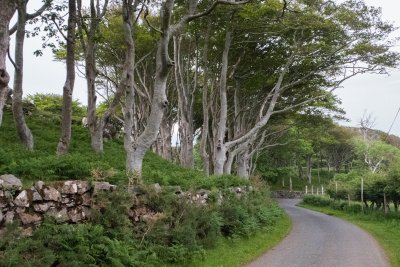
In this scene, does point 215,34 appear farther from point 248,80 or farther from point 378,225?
point 378,225

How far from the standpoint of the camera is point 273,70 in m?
24.6

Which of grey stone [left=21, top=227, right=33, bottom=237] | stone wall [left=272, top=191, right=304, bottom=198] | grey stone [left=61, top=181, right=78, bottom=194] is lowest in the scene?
stone wall [left=272, top=191, right=304, bottom=198]

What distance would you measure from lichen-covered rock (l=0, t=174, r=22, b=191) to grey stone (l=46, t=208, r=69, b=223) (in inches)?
28.5

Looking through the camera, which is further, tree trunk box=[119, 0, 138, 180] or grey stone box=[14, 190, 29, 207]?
tree trunk box=[119, 0, 138, 180]

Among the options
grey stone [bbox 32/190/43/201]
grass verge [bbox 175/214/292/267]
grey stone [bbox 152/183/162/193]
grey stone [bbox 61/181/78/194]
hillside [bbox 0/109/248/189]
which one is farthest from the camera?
grass verge [bbox 175/214/292/267]

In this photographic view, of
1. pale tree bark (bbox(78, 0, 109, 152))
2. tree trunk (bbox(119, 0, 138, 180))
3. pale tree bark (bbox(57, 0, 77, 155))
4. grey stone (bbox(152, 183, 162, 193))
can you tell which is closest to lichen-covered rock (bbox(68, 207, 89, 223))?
grey stone (bbox(152, 183, 162, 193))

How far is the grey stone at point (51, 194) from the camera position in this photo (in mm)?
7367

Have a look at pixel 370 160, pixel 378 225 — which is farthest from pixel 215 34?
pixel 370 160

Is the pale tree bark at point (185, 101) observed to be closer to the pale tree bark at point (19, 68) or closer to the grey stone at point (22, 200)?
the pale tree bark at point (19, 68)

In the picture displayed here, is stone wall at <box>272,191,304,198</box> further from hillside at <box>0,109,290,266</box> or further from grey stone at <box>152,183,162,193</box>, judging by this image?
grey stone at <box>152,183,162,193</box>

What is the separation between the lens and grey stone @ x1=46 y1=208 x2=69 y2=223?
7.34 metres

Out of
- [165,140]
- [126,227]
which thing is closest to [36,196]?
[126,227]

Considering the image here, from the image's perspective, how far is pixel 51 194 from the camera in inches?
293

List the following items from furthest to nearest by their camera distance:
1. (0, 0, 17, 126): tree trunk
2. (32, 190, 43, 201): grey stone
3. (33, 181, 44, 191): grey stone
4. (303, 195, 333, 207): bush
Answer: (303, 195, 333, 207): bush < (0, 0, 17, 126): tree trunk < (33, 181, 44, 191): grey stone < (32, 190, 43, 201): grey stone
